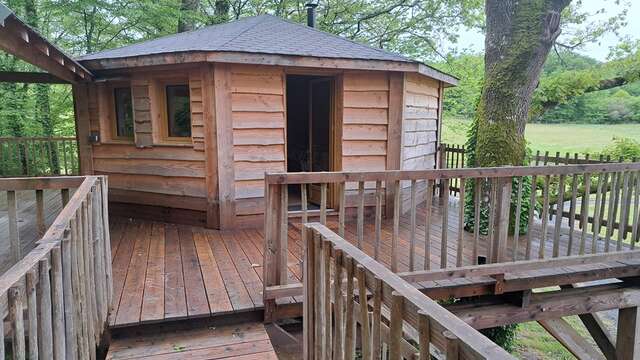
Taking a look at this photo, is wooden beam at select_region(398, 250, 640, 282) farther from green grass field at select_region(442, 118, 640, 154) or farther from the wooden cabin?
green grass field at select_region(442, 118, 640, 154)

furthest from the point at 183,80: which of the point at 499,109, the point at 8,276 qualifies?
the point at 8,276

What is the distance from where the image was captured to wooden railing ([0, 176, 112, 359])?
1388 mm

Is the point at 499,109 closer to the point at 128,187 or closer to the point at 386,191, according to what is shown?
the point at 386,191

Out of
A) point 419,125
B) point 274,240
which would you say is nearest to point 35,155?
point 419,125

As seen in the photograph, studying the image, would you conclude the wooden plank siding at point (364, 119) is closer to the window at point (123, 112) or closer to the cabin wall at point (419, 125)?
the cabin wall at point (419, 125)

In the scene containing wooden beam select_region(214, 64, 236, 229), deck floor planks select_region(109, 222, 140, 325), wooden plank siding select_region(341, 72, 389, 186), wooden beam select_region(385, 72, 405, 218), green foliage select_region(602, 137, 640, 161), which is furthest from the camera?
green foliage select_region(602, 137, 640, 161)

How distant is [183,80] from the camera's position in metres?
5.55

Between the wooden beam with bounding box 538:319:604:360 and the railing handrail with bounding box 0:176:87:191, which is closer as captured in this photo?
the railing handrail with bounding box 0:176:87:191

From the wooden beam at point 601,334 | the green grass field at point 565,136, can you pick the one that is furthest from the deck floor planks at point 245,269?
the green grass field at point 565,136

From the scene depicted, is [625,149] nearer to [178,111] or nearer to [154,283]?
[178,111]

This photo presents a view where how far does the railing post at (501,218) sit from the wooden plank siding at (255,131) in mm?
3002

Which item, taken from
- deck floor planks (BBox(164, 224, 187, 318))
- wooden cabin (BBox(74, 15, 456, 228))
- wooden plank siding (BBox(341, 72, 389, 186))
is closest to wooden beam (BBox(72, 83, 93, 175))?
wooden cabin (BBox(74, 15, 456, 228))

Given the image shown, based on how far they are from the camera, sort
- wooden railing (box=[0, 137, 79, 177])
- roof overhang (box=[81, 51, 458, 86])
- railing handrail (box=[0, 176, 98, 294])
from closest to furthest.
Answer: railing handrail (box=[0, 176, 98, 294]) < roof overhang (box=[81, 51, 458, 86]) < wooden railing (box=[0, 137, 79, 177])

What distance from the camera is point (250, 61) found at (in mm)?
4949
